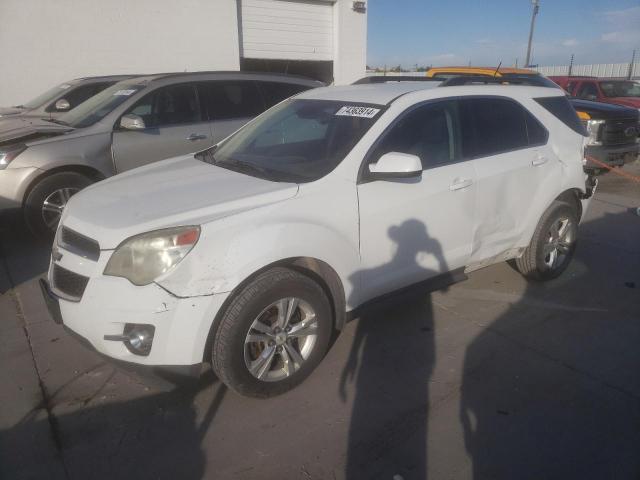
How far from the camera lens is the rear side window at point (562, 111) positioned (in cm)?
437

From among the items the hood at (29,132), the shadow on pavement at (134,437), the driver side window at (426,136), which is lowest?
the shadow on pavement at (134,437)

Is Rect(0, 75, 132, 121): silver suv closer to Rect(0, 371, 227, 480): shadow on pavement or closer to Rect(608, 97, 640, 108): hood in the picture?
Rect(0, 371, 227, 480): shadow on pavement

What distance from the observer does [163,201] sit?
2805 mm

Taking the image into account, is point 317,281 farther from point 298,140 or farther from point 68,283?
point 68,283

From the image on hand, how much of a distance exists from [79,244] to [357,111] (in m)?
1.96

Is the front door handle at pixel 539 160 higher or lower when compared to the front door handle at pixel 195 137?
higher

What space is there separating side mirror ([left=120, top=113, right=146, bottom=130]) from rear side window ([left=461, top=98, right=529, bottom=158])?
3449mm

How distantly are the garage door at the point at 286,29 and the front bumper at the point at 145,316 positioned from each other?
11776mm

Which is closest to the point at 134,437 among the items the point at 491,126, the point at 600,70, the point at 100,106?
the point at 491,126

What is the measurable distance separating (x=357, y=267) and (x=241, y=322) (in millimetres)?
853

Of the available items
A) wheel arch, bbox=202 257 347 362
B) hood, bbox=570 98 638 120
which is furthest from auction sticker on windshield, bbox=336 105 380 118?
hood, bbox=570 98 638 120

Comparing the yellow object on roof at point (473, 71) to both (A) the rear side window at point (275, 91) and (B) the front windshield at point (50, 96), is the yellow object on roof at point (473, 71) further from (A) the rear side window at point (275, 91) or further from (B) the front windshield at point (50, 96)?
(B) the front windshield at point (50, 96)

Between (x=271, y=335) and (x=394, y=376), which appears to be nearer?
(x=271, y=335)

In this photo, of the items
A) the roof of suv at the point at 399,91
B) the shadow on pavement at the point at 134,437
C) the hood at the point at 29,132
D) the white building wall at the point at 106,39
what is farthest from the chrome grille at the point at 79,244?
the white building wall at the point at 106,39
